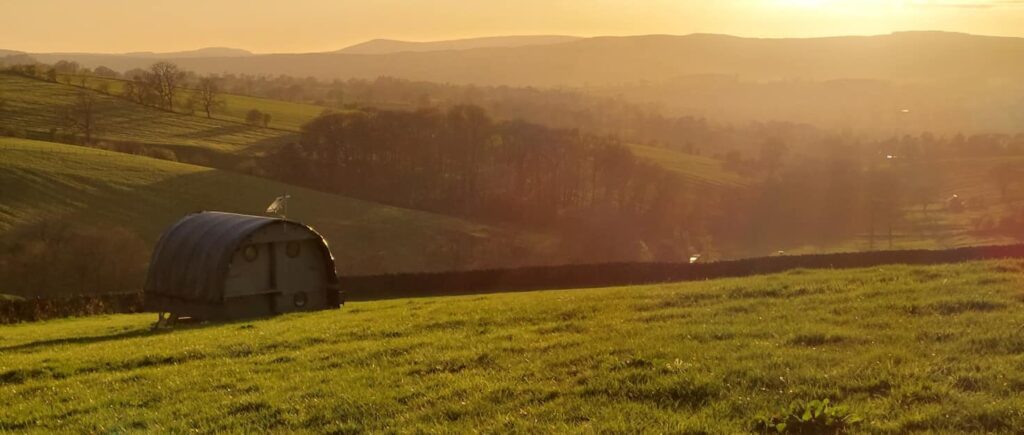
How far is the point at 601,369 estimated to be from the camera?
32.9ft

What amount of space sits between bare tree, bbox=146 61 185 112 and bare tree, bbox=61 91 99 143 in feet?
29.9

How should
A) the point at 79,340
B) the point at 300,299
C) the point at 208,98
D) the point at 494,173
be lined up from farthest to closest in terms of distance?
1. the point at 208,98
2. the point at 494,173
3. the point at 300,299
4. the point at 79,340

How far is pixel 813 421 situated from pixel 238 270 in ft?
69.2

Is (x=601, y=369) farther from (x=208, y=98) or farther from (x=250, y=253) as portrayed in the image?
(x=208, y=98)

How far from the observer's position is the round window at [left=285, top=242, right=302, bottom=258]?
2761cm

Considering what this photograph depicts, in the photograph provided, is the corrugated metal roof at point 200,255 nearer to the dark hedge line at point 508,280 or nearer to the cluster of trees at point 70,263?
the dark hedge line at point 508,280

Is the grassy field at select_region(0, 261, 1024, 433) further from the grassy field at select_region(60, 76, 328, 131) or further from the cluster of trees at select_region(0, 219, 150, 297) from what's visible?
the grassy field at select_region(60, 76, 328, 131)

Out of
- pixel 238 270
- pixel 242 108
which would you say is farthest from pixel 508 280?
pixel 242 108

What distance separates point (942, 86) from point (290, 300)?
13902 centimetres

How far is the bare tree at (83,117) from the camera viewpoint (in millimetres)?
81000

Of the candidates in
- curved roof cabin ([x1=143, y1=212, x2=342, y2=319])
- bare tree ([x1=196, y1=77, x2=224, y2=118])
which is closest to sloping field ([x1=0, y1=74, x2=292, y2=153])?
bare tree ([x1=196, y1=77, x2=224, y2=118])

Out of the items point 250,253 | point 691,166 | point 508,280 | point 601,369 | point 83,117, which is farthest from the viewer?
point 691,166

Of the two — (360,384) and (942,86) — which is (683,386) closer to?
(360,384)

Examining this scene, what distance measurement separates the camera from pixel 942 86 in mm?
144250
